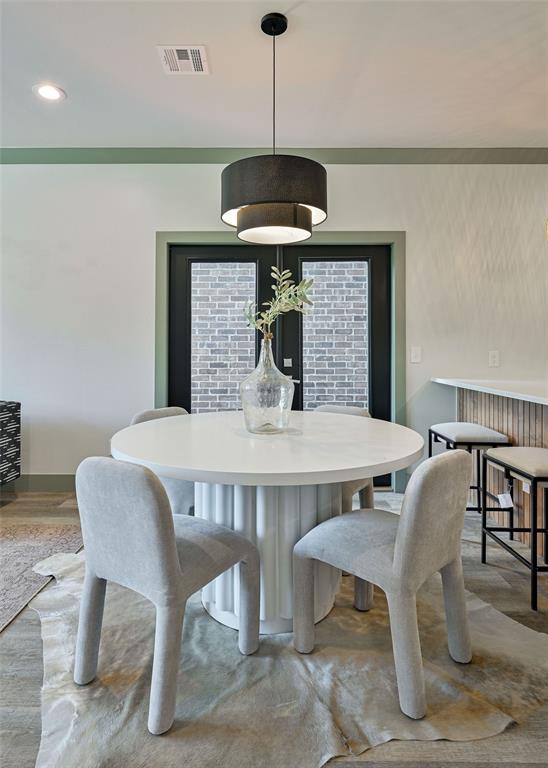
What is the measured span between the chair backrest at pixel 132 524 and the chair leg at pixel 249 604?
33 cm

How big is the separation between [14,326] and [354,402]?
2.88m

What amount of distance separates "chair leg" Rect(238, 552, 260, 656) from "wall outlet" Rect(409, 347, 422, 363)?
8.09 ft

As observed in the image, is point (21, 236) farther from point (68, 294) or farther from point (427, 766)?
point (427, 766)

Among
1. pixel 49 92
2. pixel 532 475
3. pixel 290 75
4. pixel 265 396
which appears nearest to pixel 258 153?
pixel 290 75

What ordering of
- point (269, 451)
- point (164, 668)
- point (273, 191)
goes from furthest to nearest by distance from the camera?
point (273, 191), point (269, 451), point (164, 668)

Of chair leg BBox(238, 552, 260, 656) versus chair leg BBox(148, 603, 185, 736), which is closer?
chair leg BBox(148, 603, 185, 736)

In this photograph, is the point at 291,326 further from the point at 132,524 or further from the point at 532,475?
the point at 132,524

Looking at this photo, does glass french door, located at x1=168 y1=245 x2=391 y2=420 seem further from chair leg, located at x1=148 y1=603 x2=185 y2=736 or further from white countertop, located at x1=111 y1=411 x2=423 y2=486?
chair leg, located at x1=148 y1=603 x2=185 y2=736

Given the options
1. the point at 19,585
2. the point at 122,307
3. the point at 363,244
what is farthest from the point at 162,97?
the point at 19,585

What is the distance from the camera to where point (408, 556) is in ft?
4.02

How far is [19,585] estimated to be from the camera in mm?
2051

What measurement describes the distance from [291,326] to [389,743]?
2.81 m

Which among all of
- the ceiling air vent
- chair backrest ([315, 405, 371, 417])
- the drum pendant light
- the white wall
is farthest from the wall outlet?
the ceiling air vent

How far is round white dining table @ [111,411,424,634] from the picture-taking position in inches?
49.9
